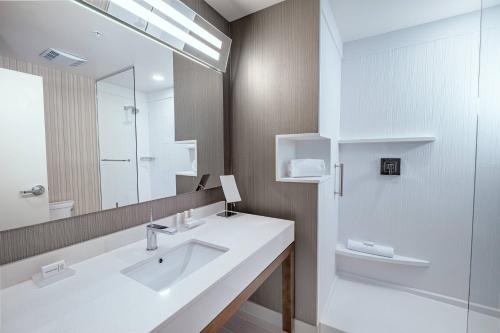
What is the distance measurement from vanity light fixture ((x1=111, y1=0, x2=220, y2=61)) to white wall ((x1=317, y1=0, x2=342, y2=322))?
80 centimetres

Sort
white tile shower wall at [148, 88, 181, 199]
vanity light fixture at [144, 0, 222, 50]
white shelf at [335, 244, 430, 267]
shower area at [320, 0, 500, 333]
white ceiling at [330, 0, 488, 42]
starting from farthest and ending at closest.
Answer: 1. white shelf at [335, 244, 430, 267]
2. shower area at [320, 0, 500, 333]
3. white ceiling at [330, 0, 488, 42]
4. white tile shower wall at [148, 88, 181, 199]
5. vanity light fixture at [144, 0, 222, 50]

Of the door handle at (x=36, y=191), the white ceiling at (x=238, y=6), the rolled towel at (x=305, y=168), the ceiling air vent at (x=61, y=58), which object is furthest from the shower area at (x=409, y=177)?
the ceiling air vent at (x=61, y=58)

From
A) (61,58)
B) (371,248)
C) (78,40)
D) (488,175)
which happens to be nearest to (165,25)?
(78,40)

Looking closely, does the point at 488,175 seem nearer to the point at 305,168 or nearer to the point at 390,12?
the point at 305,168

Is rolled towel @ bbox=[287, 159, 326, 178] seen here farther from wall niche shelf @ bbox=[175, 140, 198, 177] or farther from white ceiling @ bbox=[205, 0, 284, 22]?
white ceiling @ bbox=[205, 0, 284, 22]

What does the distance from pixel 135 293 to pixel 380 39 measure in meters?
2.68

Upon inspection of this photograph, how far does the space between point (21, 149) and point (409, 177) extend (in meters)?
2.65

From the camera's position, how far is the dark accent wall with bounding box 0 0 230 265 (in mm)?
849

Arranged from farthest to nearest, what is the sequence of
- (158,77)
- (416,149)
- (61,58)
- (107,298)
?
(416,149) → (158,77) → (61,58) → (107,298)

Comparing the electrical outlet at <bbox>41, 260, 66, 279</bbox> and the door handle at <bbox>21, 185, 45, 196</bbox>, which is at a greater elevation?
the door handle at <bbox>21, 185, 45, 196</bbox>

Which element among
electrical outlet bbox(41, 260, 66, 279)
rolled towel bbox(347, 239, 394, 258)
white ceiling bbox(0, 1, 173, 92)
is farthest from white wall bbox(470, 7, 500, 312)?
electrical outlet bbox(41, 260, 66, 279)

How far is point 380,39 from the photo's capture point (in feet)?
6.79

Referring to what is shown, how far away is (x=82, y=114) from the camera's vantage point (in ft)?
3.38

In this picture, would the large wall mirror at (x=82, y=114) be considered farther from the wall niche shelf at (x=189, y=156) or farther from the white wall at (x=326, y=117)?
the white wall at (x=326, y=117)
